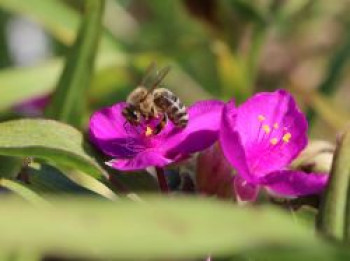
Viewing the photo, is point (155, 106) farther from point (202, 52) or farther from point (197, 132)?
point (202, 52)

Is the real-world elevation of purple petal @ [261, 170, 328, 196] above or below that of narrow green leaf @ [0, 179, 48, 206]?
above

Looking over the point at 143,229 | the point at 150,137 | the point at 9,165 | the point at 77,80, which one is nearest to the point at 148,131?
the point at 150,137

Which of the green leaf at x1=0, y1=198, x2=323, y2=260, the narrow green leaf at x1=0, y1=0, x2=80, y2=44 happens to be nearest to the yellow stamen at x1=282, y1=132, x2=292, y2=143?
the green leaf at x1=0, y1=198, x2=323, y2=260

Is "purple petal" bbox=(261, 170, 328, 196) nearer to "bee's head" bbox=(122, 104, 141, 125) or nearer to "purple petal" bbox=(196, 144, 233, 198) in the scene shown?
"purple petal" bbox=(196, 144, 233, 198)

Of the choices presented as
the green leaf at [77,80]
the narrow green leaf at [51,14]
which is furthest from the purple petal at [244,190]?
the narrow green leaf at [51,14]

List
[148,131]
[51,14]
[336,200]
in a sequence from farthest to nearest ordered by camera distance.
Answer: [51,14], [148,131], [336,200]

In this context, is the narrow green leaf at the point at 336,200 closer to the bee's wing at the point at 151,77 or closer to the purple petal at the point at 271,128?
the purple petal at the point at 271,128
